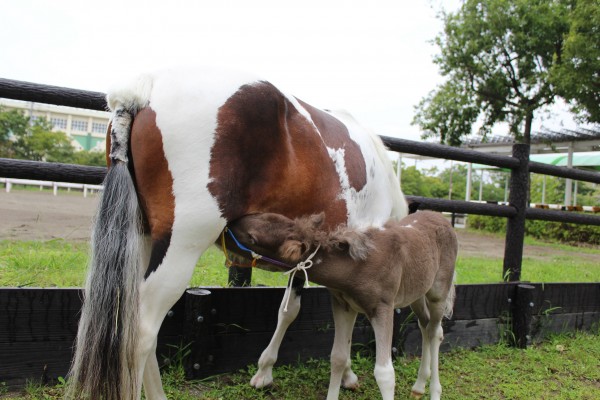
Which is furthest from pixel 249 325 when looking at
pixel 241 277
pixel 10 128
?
pixel 10 128

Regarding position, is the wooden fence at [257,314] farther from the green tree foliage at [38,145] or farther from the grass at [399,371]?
the green tree foliage at [38,145]

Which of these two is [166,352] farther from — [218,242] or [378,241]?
[378,241]

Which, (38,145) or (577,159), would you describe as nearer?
(577,159)

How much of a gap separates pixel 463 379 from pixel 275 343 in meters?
1.44

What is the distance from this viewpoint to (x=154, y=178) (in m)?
2.17

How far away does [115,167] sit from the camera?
7.21ft

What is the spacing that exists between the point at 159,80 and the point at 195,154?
1.32 feet

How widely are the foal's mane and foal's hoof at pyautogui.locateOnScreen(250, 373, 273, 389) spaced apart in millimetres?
1208

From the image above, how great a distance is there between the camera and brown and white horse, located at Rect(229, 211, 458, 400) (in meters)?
2.15

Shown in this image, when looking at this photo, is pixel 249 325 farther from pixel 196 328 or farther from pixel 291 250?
pixel 291 250

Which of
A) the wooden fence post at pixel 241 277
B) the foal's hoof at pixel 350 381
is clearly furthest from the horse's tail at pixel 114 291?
the wooden fence post at pixel 241 277

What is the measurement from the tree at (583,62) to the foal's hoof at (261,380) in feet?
47.2

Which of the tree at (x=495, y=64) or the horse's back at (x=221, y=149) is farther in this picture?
the tree at (x=495, y=64)

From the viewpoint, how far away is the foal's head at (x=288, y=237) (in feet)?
6.88
